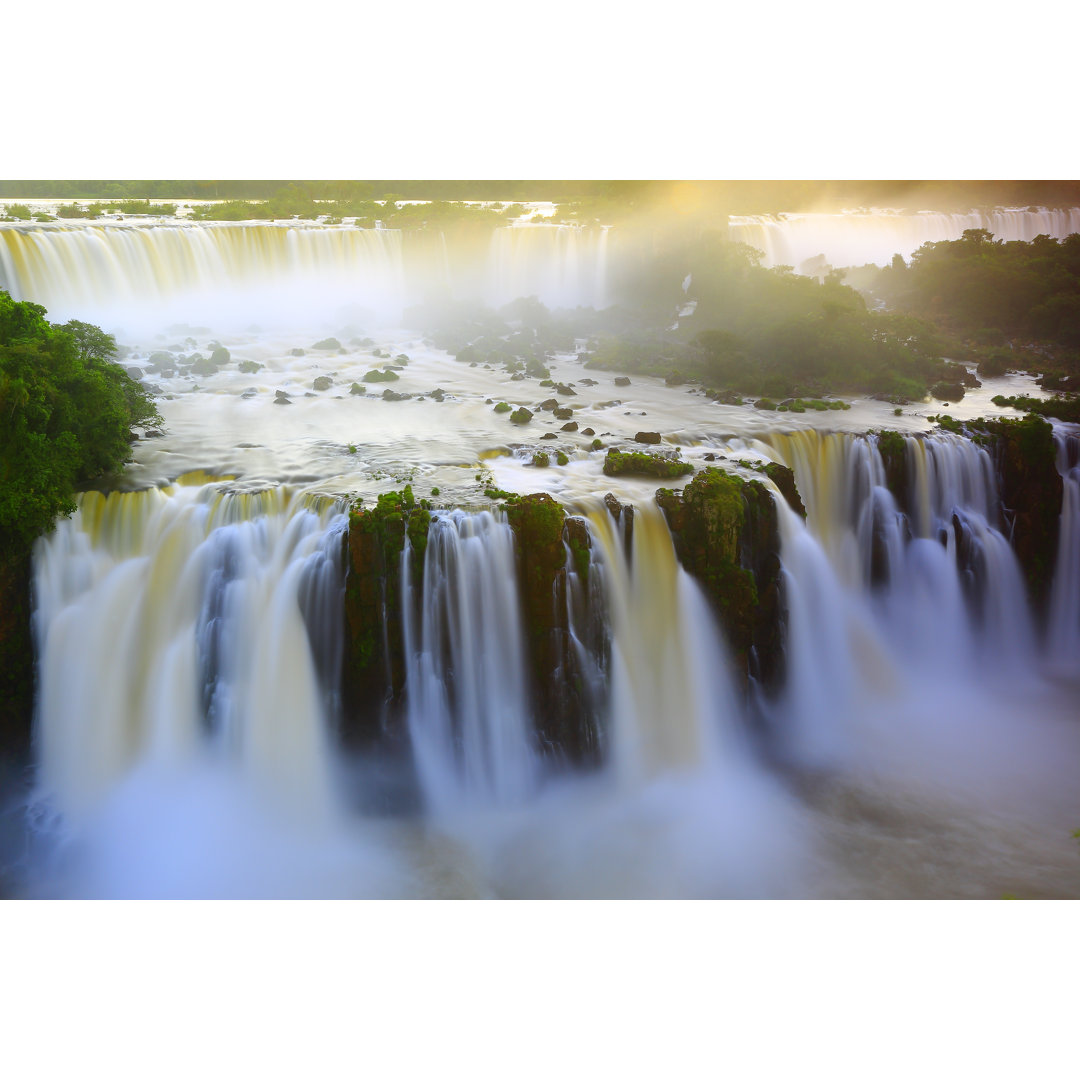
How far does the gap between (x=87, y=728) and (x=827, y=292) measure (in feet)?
52.4

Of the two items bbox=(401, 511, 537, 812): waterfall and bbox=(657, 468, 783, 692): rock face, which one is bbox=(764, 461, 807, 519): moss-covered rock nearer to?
bbox=(657, 468, 783, 692): rock face

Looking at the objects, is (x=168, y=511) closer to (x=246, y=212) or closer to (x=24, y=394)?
(x=24, y=394)

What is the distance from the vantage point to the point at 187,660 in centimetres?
837

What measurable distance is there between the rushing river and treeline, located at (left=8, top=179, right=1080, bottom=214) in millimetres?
11656

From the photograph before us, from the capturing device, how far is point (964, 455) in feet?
38.0

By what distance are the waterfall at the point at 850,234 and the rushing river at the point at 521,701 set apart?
51.3 feet

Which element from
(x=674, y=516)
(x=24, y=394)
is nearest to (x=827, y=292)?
(x=674, y=516)

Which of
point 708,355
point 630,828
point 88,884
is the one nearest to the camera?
point 88,884

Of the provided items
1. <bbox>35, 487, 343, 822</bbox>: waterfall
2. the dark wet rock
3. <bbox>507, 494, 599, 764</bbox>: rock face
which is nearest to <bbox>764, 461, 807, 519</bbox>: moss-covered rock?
<bbox>507, 494, 599, 764</bbox>: rock face

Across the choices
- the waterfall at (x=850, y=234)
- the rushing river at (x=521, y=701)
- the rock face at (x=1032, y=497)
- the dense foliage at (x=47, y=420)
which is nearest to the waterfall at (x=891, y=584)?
the rushing river at (x=521, y=701)

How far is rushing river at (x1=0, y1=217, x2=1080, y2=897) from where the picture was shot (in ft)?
24.8

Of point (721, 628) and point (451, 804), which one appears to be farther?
point (721, 628)

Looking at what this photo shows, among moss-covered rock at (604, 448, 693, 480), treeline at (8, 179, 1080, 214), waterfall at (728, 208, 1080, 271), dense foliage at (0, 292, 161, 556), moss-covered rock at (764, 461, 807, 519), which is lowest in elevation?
moss-covered rock at (764, 461, 807, 519)

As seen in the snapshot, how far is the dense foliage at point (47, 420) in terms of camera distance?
8.17 meters
